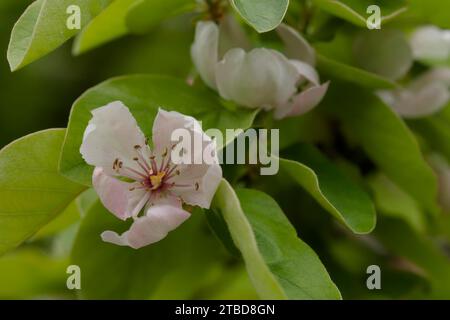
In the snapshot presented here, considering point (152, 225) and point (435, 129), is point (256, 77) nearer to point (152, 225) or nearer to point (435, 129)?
point (152, 225)

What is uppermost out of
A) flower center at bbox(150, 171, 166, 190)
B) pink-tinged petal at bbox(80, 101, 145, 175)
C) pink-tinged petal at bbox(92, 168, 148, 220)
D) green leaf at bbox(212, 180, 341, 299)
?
pink-tinged petal at bbox(80, 101, 145, 175)

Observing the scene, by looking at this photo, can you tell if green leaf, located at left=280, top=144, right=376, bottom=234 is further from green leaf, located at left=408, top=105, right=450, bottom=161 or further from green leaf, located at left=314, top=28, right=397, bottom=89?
green leaf, located at left=408, top=105, right=450, bottom=161

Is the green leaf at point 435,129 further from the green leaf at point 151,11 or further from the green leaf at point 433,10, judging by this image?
the green leaf at point 151,11

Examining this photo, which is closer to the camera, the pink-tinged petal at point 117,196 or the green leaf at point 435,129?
the pink-tinged petal at point 117,196

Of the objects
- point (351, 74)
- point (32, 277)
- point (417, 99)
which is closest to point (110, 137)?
point (351, 74)

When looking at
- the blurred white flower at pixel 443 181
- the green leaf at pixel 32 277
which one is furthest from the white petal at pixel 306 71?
the green leaf at pixel 32 277

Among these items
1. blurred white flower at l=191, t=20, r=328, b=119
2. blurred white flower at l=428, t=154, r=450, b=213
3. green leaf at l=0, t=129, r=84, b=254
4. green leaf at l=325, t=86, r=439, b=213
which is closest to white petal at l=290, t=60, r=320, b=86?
blurred white flower at l=191, t=20, r=328, b=119
